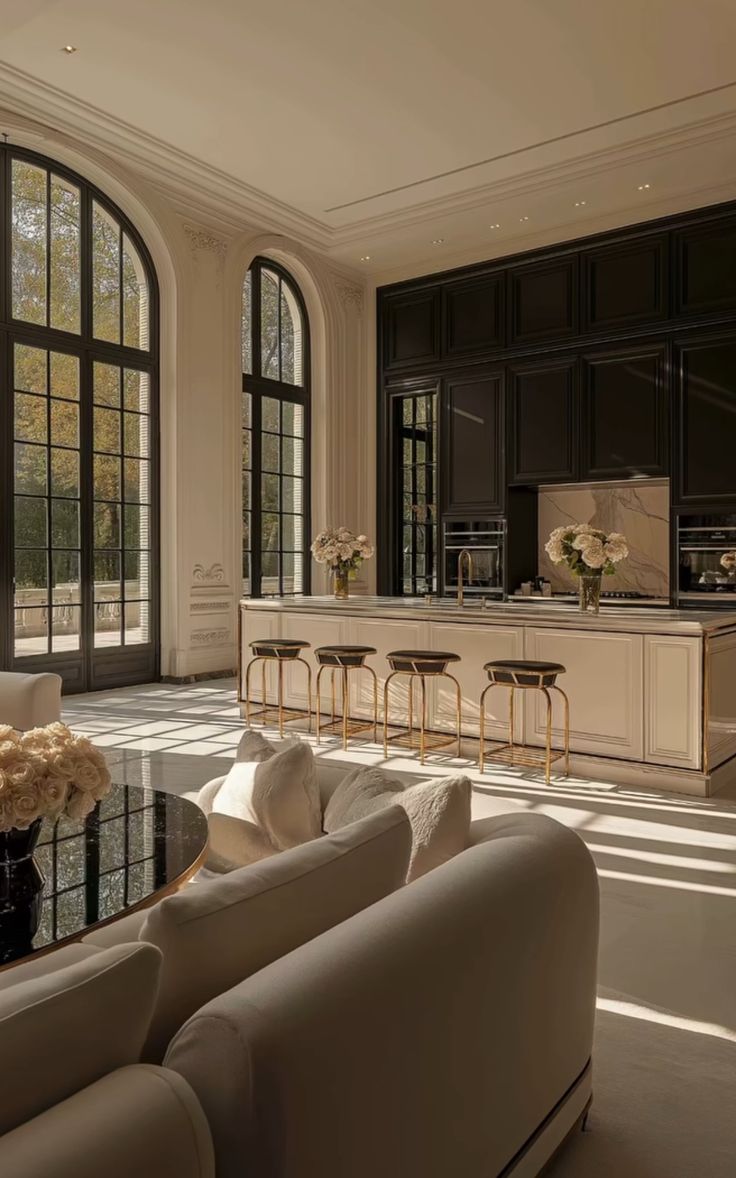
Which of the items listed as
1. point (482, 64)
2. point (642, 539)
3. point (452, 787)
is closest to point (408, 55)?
point (482, 64)

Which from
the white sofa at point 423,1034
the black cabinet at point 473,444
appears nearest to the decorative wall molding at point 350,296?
the black cabinet at point 473,444

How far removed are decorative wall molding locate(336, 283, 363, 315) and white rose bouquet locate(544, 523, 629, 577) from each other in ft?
18.2

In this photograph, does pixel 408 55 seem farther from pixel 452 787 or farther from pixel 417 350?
pixel 452 787

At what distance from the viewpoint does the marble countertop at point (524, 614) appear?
4.64 meters

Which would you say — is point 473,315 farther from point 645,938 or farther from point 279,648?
point 645,938

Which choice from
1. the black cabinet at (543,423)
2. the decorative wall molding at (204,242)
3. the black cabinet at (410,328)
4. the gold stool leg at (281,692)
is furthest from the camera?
the black cabinet at (410,328)

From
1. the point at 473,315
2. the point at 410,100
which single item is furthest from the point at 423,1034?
the point at 473,315

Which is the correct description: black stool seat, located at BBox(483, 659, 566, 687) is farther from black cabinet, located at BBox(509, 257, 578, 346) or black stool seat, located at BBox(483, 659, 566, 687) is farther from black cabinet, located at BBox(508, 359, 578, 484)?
black cabinet, located at BBox(509, 257, 578, 346)

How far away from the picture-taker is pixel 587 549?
5.11 meters

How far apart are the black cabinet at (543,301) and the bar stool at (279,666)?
13.5 ft

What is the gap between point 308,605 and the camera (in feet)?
20.9

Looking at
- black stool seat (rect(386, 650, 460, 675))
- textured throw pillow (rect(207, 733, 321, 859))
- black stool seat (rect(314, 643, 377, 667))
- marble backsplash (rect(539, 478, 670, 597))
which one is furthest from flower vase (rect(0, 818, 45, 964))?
marble backsplash (rect(539, 478, 670, 597))

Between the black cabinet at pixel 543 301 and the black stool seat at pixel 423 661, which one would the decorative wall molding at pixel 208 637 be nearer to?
the black stool seat at pixel 423 661

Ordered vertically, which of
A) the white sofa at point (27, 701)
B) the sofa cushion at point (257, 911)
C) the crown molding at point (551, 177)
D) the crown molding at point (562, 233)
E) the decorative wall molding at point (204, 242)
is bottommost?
the white sofa at point (27, 701)
